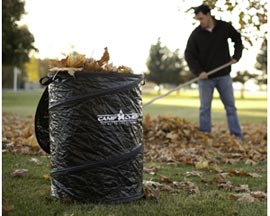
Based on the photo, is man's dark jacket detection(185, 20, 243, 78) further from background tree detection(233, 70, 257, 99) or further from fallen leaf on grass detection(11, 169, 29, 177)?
background tree detection(233, 70, 257, 99)

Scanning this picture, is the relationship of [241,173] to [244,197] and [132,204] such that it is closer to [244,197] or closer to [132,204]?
[244,197]

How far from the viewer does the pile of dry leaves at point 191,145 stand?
5523 millimetres

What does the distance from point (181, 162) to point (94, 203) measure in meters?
2.19

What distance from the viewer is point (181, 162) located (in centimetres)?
521

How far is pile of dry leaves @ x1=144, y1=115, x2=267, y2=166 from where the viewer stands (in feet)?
18.1

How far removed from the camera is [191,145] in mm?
6676

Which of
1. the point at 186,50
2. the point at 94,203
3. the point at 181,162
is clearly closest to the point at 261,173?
the point at 181,162

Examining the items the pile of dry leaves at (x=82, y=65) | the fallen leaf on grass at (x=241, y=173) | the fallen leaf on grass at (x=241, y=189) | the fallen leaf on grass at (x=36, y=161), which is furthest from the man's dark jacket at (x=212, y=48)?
the pile of dry leaves at (x=82, y=65)

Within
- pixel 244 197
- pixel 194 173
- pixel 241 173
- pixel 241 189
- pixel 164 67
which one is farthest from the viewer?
pixel 164 67

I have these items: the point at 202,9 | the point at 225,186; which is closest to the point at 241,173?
the point at 225,186

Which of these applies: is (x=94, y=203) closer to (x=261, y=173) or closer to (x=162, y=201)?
(x=162, y=201)

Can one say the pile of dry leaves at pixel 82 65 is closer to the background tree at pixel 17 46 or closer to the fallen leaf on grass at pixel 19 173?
the fallen leaf on grass at pixel 19 173

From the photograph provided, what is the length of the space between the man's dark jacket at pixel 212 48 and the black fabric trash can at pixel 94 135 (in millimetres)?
4197

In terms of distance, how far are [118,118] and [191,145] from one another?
367 cm
